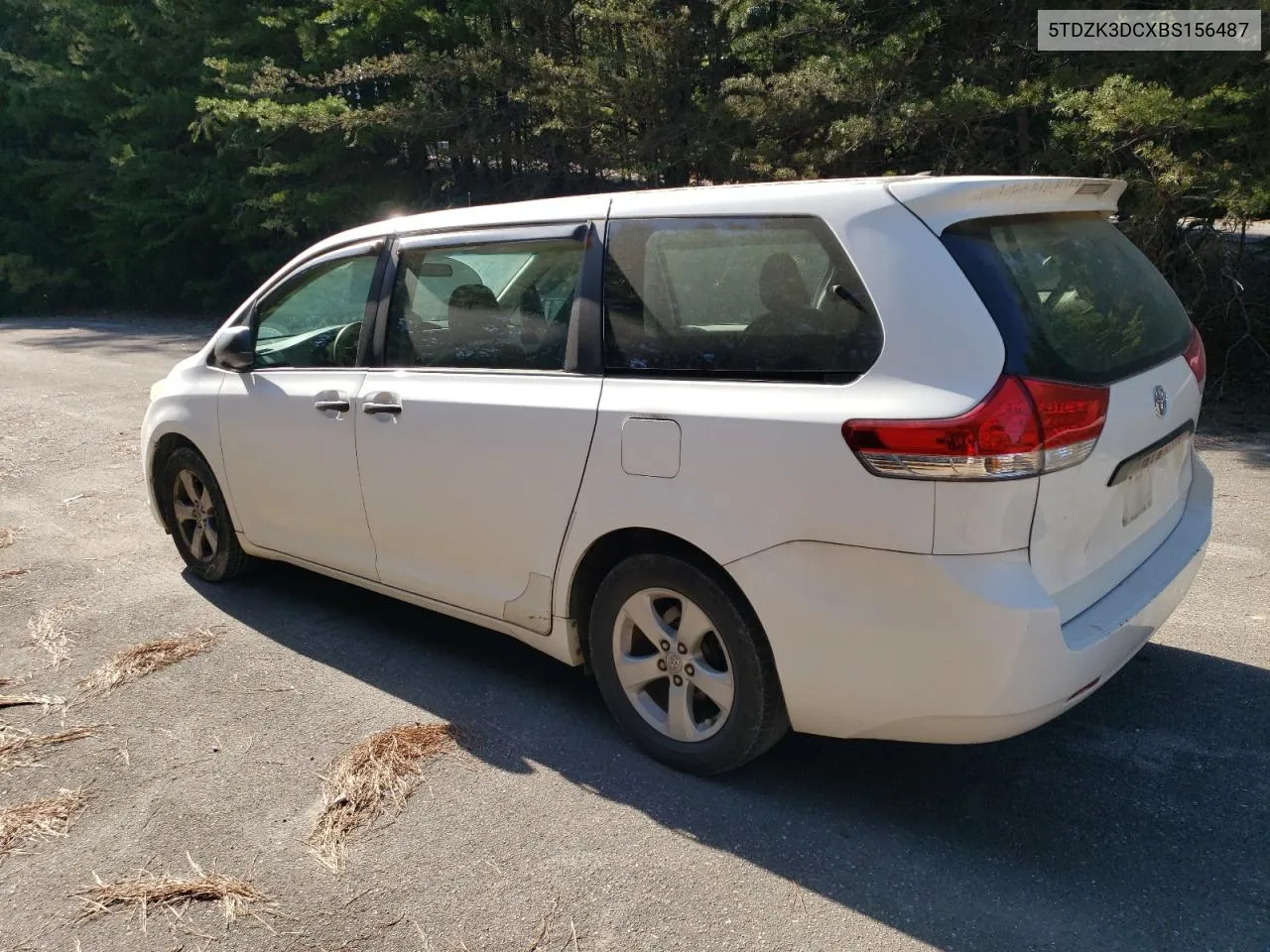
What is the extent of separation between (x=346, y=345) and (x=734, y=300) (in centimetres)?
188

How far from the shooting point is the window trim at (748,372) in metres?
2.95

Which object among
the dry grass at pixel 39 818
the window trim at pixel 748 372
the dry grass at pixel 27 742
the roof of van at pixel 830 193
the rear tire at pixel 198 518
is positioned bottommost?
the dry grass at pixel 39 818

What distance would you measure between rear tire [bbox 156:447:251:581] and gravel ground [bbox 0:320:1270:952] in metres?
0.43

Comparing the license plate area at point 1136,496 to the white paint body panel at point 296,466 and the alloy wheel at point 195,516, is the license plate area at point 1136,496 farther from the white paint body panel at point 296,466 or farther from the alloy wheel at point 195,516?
the alloy wheel at point 195,516

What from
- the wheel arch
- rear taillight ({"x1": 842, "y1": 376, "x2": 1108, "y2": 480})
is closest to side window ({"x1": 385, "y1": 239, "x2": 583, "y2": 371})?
the wheel arch

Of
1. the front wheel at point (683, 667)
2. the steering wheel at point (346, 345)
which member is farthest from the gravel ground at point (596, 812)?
the steering wheel at point (346, 345)

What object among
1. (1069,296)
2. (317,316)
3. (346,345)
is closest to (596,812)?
(1069,296)

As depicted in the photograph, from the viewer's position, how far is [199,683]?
424cm

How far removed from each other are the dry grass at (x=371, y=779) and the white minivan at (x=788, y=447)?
1.60 ft

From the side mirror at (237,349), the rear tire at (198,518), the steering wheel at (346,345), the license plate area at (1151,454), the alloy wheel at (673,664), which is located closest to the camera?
the license plate area at (1151,454)

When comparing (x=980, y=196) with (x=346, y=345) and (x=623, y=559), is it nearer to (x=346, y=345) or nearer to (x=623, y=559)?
(x=623, y=559)

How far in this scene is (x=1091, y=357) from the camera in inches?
117

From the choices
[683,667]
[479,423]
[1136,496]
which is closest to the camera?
[1136,496]

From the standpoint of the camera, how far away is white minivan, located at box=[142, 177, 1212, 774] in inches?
110
